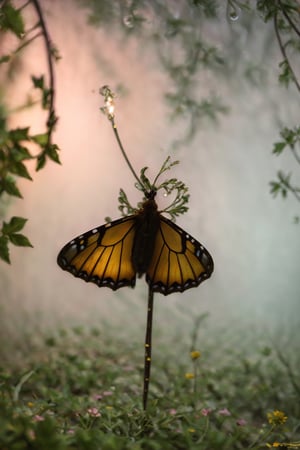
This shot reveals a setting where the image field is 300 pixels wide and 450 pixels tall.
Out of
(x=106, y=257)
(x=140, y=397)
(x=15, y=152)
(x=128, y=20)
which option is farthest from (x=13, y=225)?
(x=128, y=20)

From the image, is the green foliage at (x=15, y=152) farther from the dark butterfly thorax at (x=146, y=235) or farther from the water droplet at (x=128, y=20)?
the water droplet at (x=128, y=20)

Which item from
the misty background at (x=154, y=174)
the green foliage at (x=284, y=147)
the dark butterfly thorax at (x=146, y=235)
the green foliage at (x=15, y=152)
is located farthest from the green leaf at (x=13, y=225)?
the green foliage at (x=284, y=147)

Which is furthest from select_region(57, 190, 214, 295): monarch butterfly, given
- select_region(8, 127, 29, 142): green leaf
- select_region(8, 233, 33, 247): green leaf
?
select_region(8, 127, 29, 142): green leaf

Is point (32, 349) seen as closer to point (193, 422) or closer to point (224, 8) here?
point (193, 422)

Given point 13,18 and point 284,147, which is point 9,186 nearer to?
point 13,18

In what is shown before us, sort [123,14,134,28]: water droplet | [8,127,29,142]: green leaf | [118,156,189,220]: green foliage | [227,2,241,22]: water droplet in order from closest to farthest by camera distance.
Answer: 1. [8,127,29,142]: green leaf
2. [118,156,189,220]: green foliage
3. [227,2,241,22]: water droplet
4. [123,14,134,28]: water droplet

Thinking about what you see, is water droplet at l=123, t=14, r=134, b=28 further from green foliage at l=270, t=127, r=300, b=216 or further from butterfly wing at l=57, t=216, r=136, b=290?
butterfly wing at l=57, t=216, r=136, b=290

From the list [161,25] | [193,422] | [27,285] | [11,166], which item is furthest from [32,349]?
[161,25]
